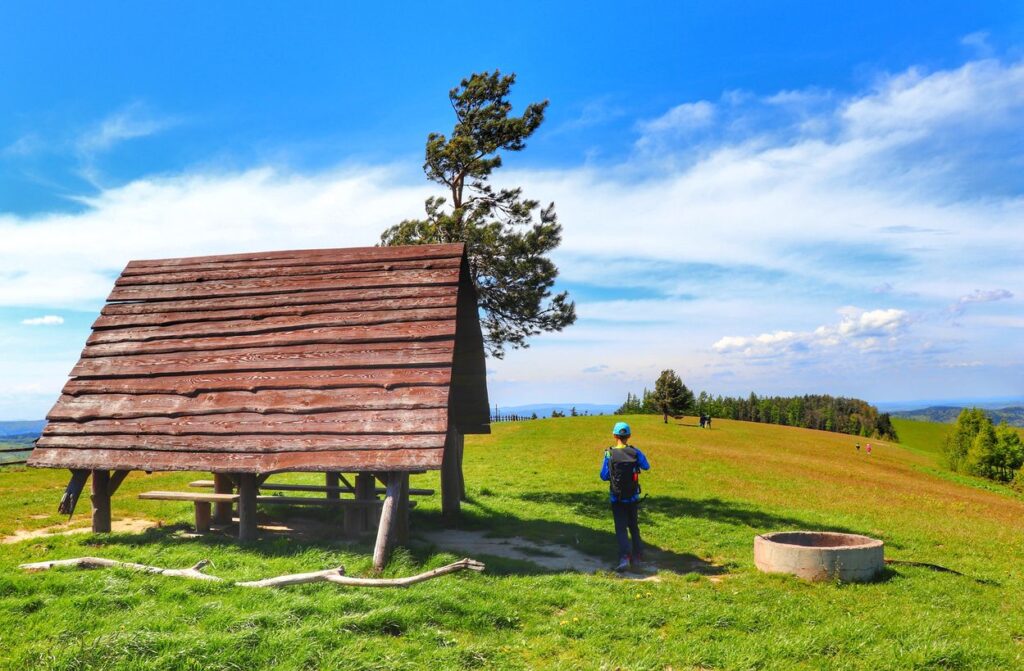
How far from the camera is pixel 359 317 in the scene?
41.4ft

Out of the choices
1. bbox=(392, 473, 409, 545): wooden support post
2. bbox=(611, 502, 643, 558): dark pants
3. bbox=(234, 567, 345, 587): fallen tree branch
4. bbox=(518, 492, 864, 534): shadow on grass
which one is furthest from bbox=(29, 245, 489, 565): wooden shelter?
bbox=(518, 492, 864, 534): shadow on grass

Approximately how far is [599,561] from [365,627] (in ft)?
17.9

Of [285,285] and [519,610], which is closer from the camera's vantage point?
[519,610]

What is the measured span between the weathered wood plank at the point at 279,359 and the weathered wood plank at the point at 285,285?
1.61 meters

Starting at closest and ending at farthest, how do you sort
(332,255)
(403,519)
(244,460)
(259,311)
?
1. (244,460)
2. (403,519)
3. (259,311)
4. (332,255)

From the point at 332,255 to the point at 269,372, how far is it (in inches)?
133

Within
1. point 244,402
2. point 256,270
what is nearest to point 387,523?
point 244,402

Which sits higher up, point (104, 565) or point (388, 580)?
point (104, 565)

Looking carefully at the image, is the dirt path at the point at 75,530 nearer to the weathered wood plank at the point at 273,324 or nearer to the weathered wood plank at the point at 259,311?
the weathered wood plank at the point at 273,324

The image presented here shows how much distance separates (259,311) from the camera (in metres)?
13.4

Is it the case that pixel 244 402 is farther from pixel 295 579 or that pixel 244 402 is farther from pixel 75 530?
pixel 75 530

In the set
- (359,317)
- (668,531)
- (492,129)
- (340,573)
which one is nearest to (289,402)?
(359,317)

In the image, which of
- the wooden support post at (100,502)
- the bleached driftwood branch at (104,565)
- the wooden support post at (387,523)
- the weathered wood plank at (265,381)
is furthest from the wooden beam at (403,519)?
the wooden support post at (100,502)

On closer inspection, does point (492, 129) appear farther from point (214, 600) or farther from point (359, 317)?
point (214, 600)
